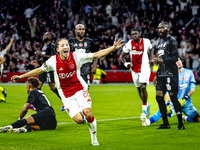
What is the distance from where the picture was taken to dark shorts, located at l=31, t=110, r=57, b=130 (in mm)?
7051

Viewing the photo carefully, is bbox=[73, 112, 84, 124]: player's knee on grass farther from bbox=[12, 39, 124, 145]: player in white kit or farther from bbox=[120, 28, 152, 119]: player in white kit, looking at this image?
bbox=[120, 28, 152, 119]: player in white kit

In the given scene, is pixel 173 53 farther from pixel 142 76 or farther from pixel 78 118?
pixel 78 118

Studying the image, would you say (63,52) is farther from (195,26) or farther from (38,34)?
(38,34)

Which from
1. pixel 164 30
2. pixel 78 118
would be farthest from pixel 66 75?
pixel 164 30

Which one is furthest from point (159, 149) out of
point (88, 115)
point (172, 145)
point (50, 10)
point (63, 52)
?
point (50, 10)

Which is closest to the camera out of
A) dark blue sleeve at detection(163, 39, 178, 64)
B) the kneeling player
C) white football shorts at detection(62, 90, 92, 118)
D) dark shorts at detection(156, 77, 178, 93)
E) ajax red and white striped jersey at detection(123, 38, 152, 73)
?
white football shorts at detection(62, 90, 92, 118)

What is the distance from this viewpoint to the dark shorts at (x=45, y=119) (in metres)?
7.05

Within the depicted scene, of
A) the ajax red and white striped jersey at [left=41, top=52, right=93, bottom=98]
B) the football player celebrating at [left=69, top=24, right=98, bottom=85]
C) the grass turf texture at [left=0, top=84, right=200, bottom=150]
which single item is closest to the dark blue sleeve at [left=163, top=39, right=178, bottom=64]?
the grass turf texture at [left=0, top=84, right=200, bottom=150]

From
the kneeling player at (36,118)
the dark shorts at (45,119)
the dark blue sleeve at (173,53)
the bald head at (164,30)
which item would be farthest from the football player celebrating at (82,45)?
the dark blue sleeve at (173,53)

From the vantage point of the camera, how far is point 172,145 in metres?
5.71

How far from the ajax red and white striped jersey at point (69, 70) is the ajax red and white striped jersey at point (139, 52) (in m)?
3.93

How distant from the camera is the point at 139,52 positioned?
32.0 feet

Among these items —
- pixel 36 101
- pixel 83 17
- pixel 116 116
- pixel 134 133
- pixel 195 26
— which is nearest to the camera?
pixel 134 133

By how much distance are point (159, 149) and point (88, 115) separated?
1259mm
